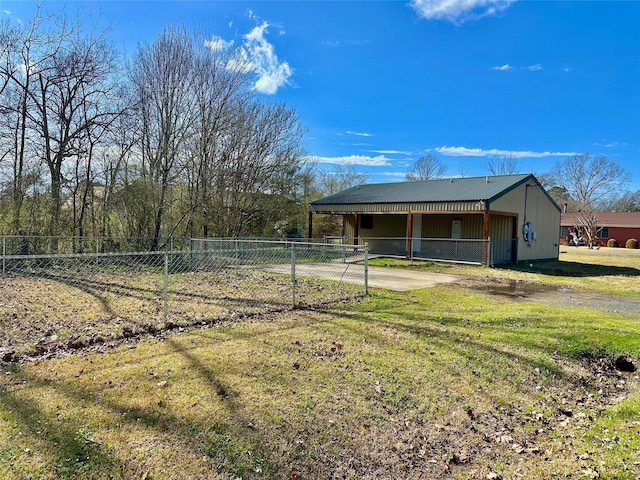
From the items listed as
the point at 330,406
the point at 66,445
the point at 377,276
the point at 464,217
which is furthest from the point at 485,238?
the point at 66,445

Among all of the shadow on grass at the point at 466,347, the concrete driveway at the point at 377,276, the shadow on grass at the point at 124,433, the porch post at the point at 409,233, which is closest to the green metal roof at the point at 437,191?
the porch post at the point at 409,233

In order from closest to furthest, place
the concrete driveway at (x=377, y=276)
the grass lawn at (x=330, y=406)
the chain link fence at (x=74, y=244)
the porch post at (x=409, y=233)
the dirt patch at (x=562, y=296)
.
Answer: the grass lawn at (x=330, y=406), the dirt patch at (x=562, y=296), the concrete driveway at (x=377, y=276), the chain link fence at (x=74, y=244), the porch post at (x=409, y=233)

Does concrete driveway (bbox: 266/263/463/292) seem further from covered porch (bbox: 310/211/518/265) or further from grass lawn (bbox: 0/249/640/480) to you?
grass lawn (bbox: 0/249/640/480)

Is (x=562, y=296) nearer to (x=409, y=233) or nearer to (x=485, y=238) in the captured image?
(x=485, y=238)

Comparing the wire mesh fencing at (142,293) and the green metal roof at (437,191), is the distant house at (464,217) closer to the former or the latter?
the green metal roof at (437,191)

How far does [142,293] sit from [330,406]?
5.84 m

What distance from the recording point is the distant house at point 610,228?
40.1 m

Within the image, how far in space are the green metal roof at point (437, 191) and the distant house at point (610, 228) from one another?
28.3m

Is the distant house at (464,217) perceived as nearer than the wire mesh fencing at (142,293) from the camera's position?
No

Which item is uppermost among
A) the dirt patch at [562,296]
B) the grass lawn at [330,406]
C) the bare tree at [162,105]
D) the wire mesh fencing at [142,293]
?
the bare tree at [162,105]

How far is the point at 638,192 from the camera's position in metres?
57.8

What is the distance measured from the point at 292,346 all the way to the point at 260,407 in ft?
5.12

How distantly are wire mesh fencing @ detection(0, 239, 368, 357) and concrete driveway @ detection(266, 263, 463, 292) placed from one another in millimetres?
68

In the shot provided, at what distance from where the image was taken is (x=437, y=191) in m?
18.0
